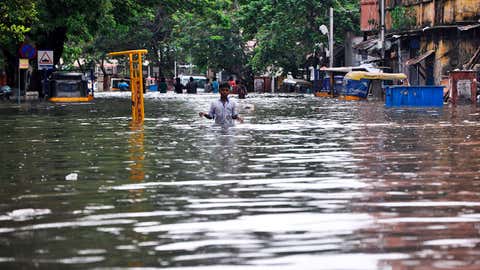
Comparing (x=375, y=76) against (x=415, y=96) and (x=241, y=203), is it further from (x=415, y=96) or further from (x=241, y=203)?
(x=241, y=203)

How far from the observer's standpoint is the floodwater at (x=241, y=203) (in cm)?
755

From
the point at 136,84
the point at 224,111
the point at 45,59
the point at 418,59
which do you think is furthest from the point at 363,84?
the point at 224,111

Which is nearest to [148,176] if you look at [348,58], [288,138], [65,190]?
[65,190]

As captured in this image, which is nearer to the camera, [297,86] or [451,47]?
[451,47]

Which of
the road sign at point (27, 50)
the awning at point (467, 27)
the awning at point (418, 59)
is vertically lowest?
the awning at point (418, 59)

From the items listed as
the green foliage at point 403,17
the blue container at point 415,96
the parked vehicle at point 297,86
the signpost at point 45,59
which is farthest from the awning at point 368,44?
the blue container at point 415,96

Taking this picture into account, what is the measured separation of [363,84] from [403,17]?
5.17 meters

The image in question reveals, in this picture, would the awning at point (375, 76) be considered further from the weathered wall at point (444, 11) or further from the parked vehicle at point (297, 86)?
the parked vehicle at point (297, 86)

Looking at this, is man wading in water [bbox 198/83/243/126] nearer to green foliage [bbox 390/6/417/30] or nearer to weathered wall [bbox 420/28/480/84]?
weathered wall [bbox 420/28/480/84]

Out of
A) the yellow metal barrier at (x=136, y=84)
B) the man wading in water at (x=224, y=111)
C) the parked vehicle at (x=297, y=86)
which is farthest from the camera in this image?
the parked vehicle at (x=297, y=86)

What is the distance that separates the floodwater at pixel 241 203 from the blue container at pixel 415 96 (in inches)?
926

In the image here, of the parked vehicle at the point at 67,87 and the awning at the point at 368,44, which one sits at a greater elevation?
the awning at the point at 368,44

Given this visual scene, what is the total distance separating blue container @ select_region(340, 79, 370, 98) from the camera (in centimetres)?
5919

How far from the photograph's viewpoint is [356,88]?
59875 mm
